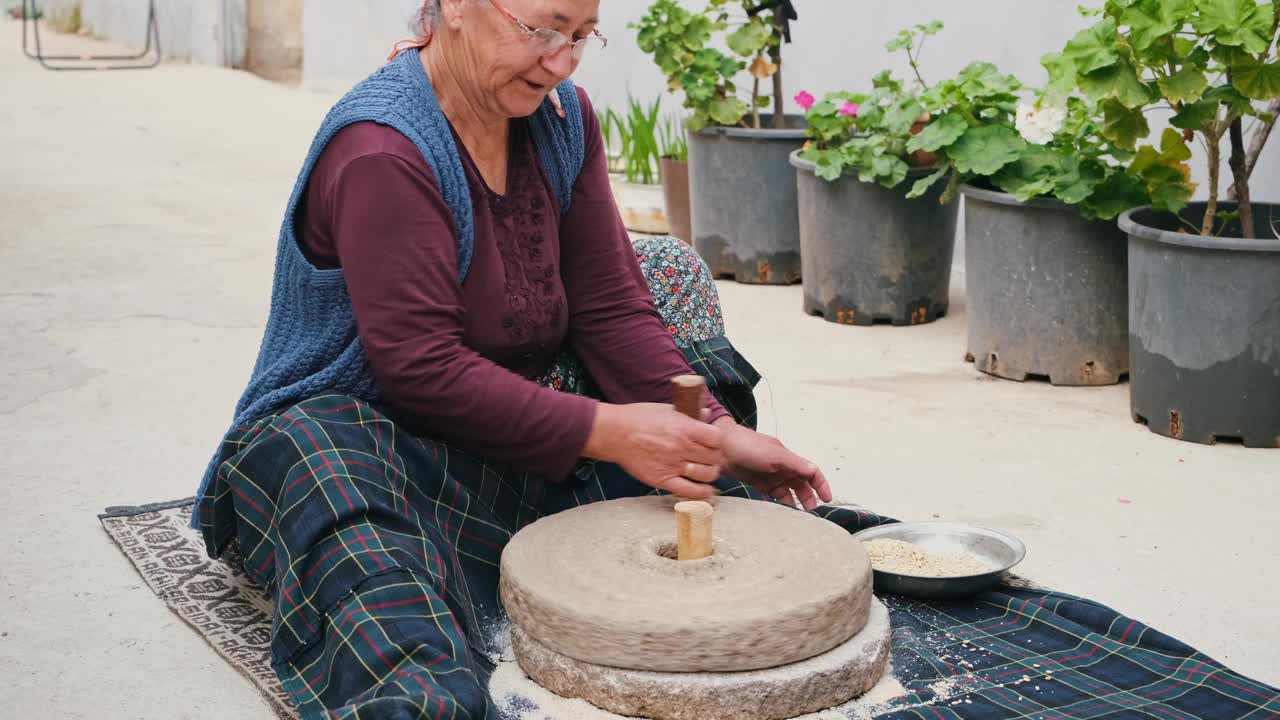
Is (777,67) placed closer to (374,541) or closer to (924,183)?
Answer: (924,183)

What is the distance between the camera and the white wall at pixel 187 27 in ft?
39.8

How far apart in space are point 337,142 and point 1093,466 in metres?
2.09

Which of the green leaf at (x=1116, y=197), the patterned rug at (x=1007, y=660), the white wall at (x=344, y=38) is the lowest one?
the patterned rug at (x=1007, y=660)

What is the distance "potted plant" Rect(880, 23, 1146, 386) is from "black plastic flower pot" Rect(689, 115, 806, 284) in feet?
3.78

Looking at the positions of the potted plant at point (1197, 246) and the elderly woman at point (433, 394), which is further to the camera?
the potted plant at point (1197, 246)

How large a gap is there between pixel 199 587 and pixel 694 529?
109 centimetres

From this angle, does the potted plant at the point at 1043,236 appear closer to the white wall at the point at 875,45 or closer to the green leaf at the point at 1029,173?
the green leaf at the point at 1029,173

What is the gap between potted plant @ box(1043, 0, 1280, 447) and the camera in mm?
3453

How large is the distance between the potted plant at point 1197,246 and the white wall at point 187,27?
9763mm

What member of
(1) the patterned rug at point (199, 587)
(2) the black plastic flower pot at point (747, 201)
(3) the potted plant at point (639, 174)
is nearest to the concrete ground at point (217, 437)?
(1) the patterned rug at point (199, 587)

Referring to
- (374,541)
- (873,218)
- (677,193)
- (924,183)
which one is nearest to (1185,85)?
(924,183)

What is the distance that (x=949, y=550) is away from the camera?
8.89 feet

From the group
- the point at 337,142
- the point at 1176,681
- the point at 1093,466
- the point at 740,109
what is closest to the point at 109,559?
the point at 337,142

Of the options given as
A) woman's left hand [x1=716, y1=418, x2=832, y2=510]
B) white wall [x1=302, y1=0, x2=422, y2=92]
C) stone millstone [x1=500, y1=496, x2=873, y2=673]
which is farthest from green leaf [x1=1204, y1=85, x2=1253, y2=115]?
white wall [x1=302, y1=0, x2=422, y2=92]
